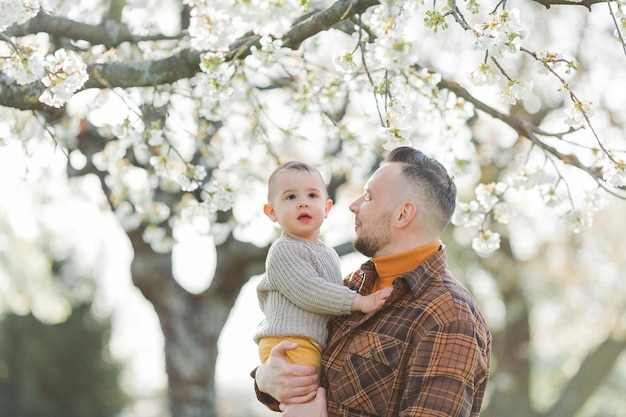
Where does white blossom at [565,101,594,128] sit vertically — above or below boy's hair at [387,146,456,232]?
above

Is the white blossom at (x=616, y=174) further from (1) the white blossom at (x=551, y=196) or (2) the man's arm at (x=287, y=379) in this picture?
(2) the man's arm at (x=287, y=379)

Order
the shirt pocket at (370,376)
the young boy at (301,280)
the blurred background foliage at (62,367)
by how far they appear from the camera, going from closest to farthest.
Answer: the shirt pocket at (370,376), the young boy at (301,280), the blurred background foliage at (62,367)

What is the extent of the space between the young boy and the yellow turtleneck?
0.12 m

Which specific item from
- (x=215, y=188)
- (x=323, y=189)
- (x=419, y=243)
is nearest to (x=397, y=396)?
(x=419, y=243)

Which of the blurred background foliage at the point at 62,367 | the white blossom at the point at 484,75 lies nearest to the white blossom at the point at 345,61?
the white blossom at the point at 484,75

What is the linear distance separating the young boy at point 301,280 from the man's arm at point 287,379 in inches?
1.7

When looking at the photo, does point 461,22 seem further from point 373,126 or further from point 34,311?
point 34,311

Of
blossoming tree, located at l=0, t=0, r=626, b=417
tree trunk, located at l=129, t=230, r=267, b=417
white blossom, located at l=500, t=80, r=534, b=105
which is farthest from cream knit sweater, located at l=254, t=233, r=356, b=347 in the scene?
tree trunk, located at l=129, t=230, r=267, b=417

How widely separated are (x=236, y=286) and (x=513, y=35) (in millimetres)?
5341

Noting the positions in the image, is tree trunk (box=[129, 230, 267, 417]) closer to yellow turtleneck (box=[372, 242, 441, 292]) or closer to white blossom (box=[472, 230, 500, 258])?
white blossom (box=[472, 230, 500, 258])

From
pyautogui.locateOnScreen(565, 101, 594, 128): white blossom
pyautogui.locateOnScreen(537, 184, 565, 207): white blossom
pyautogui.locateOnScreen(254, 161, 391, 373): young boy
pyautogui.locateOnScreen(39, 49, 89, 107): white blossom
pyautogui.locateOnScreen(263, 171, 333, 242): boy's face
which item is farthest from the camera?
pyautogui.locateOnScreen(537, 184, 565, 207): white blossom

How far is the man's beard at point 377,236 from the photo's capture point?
2.90 meters

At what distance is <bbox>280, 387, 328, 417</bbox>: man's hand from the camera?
2773 mm

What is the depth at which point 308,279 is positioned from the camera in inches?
115
